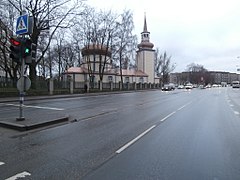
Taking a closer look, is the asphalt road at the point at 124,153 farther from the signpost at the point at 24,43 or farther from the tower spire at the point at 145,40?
the tower spire at the point at 145,40

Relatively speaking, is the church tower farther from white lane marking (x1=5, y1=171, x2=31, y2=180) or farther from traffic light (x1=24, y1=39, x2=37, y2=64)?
white lane marking (x1=5, y1=171, x2=31, y2=180)

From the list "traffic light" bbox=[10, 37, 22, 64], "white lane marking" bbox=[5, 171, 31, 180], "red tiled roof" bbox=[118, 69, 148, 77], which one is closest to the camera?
"white lane marking" bbox=[5, 171, 31, 180]

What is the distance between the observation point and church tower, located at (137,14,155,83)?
96.4 meters

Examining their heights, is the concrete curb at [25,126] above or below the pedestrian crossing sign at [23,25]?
below

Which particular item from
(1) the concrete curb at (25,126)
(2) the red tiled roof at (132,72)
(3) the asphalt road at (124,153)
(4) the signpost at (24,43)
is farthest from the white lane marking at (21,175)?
(2) the red tiled roof at (132,72)

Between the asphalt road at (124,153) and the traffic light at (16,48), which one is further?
the traffic light at (16,48)

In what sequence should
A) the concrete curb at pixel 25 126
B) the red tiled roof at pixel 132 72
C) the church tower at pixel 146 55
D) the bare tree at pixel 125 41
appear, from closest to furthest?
1. the concrete curb at pixel 25 126
2. the bare tree at pixel 125 41
3. the red tiled roof at pixel 132 72
4. the church tower at pixel 146 55

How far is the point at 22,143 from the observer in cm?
813

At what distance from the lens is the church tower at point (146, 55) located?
96438 millimetres

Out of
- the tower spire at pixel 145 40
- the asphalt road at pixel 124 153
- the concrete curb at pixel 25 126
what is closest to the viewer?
the asphalt road at pixel 124 153

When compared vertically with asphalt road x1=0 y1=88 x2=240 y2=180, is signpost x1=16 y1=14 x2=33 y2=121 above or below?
above

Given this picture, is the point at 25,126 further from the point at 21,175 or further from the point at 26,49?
the point at 21,175

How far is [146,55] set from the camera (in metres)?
96.7

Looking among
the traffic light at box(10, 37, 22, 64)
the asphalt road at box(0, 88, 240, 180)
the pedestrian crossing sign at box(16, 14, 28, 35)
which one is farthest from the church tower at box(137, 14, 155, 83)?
the asphalt road at box(0, 88, 240, 180)
